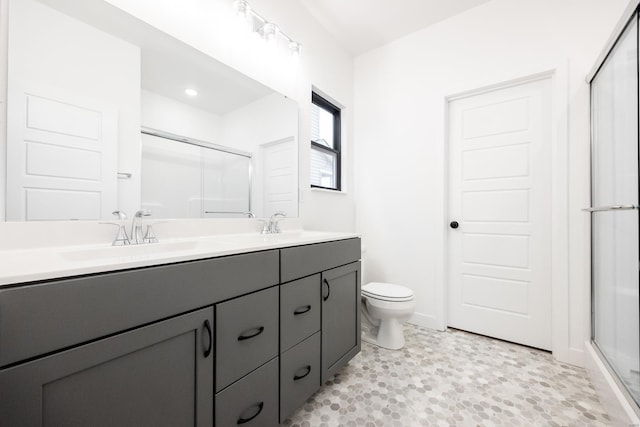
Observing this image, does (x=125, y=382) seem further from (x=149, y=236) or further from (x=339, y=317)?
(x=339, y=317)

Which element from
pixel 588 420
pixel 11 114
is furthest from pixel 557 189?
pixel 11 114

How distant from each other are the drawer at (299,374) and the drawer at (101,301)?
18.3 inches

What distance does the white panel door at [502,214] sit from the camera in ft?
6.28

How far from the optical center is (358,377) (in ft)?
5.16

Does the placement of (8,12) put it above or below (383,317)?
above

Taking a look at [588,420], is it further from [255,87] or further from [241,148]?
[255,87]

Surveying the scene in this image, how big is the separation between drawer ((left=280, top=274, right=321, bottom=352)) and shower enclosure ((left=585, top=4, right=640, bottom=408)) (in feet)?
4.62

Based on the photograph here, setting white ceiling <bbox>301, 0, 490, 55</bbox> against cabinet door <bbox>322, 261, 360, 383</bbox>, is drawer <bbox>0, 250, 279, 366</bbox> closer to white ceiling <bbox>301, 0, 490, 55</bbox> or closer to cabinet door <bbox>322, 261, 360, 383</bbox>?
cabinet door <bbox>322, 261, 360, 383</bbox>

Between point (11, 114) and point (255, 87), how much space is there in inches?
44.7

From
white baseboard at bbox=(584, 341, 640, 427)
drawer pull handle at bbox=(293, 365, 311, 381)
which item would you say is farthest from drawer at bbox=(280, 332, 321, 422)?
white baseboard at bbox=(584, 341, 640, 427)

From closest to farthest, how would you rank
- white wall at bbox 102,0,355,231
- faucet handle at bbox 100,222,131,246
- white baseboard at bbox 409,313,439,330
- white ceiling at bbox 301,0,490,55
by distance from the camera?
1. faucet handle at bbox 100,222,131,246
2. white wall at bbox 102,0,355,231
3. white ceiling at bbox 301,0,490,55
4. white baseboard at bbox 409,313,439,330

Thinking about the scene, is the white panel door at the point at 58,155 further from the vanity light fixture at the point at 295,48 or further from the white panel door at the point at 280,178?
the vanity light fixture at the point at 295,48

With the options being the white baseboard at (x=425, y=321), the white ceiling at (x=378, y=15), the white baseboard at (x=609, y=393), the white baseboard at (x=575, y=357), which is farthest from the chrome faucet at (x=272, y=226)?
the white baseboard at (x=575, y=357)

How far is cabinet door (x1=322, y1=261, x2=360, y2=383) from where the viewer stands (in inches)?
55.0
